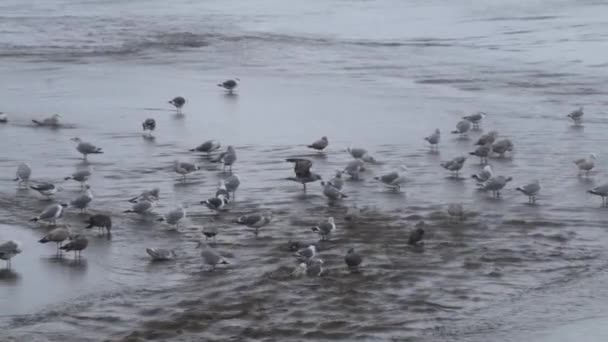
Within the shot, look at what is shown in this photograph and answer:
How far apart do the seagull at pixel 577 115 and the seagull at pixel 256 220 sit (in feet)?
34.9

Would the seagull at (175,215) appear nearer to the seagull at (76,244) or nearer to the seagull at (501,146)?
the seagull at (76,244)

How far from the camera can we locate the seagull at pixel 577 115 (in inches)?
1053

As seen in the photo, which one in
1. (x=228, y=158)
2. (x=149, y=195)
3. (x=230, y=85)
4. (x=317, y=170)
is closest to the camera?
(x=149, y=195)

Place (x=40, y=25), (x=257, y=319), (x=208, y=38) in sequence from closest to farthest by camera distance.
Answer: (x=257, y=319) < (x=208, y=38) < (x=40, y=25)

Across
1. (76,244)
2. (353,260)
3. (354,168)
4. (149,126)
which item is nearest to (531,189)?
(354,168)

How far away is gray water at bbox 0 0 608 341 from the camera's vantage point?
14961 millimetres

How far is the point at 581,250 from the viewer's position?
57.7 ft

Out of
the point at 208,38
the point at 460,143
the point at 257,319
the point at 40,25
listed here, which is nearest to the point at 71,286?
the point at 257,319

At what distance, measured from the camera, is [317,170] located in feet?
75.8

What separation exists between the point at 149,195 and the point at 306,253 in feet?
14.0

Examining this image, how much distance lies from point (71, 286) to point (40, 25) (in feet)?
110

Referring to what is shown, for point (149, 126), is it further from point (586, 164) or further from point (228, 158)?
point (586, 164)

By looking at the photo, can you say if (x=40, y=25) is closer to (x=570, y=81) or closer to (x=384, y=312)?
(x=570, y=81)

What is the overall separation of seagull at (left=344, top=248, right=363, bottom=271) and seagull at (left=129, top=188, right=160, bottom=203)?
4.66 metres
